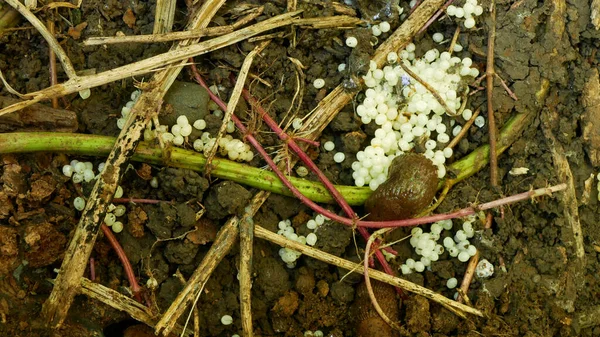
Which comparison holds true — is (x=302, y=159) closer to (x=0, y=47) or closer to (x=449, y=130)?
(x=449, y=130)

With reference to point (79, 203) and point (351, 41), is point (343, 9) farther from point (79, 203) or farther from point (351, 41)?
point (79, 203)

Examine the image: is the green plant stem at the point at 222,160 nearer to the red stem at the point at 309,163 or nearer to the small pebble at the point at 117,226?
the red stem at the point at 309,163

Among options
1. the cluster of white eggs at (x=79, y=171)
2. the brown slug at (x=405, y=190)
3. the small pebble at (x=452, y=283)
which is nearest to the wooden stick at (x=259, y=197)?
the brown slug at (x=405, y=190)

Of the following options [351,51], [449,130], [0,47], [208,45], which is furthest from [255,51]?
[0,47]

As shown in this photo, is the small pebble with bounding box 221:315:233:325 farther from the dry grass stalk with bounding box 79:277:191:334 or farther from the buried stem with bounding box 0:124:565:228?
the buried stem with bounding box 0:124:565:228

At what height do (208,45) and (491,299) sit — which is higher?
(208,45)

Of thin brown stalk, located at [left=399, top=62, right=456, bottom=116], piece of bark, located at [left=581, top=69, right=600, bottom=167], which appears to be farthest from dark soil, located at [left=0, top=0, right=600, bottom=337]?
thin brown stalk, located at [left=399, top=62, right=456, bottom=116]
